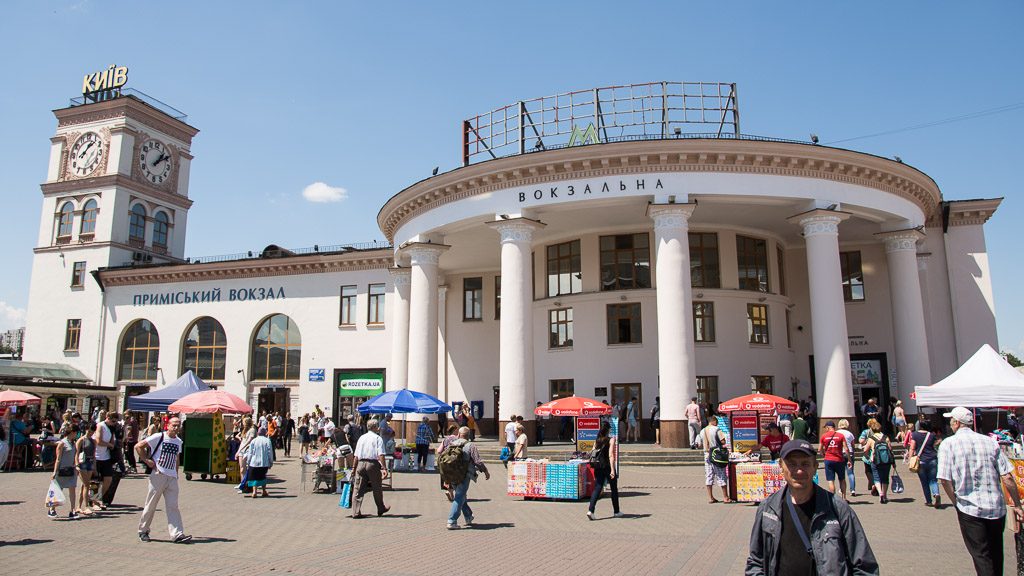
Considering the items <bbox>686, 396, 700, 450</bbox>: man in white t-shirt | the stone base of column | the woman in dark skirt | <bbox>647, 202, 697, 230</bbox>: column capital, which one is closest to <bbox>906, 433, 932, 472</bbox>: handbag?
<bbox>686, 396, 700, 450</bbox>: man in white t-shirt

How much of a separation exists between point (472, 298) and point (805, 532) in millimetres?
30510

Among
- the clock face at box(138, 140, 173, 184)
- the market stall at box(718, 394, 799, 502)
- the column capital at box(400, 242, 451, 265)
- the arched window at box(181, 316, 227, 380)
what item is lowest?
the market stall at box(718, 394, 799, 502)

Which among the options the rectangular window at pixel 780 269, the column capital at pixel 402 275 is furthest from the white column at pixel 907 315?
the column capital at pixel 402 275

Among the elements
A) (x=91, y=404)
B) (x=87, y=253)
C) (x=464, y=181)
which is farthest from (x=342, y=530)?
(x=87, y=253)

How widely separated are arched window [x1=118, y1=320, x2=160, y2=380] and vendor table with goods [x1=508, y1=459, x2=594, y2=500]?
101 feet

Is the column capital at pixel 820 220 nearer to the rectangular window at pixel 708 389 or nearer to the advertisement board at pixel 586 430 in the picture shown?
the rectangular window at pixel 708 389

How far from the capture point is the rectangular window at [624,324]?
2670 cm

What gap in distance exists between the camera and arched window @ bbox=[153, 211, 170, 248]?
150ft

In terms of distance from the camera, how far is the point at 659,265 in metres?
22.2

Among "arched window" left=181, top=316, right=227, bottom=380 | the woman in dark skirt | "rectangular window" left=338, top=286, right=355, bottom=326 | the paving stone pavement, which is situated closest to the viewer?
the paving stone pavement

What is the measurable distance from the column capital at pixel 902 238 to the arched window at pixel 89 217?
4125 cm

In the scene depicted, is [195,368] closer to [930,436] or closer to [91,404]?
[91,404]

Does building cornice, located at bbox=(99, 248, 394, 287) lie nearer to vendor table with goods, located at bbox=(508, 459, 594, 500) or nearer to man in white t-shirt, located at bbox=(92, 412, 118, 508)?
vendor table with goods, located at bbox=(508, 459, 594, 500)

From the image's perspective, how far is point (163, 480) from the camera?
10.1 metres
